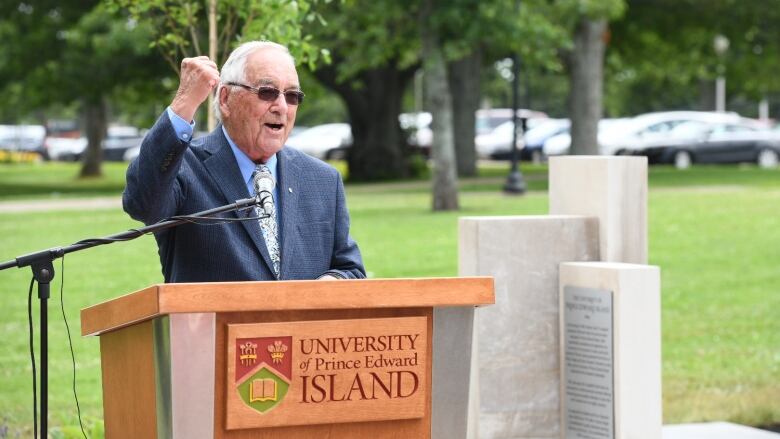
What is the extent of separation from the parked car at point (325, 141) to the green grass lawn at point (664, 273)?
2451 centimetres

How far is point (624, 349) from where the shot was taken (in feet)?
21.5

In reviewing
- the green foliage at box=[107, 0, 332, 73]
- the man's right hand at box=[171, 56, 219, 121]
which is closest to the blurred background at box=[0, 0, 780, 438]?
the green foliage at box=[107, 0, 332, 73]

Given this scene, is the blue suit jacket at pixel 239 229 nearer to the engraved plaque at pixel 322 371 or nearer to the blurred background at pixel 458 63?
the engraved plaque at pixel 322 371

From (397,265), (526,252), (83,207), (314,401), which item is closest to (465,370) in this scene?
(314,401)

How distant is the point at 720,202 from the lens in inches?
968

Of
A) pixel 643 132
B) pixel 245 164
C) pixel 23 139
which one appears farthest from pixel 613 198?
pixel 23 139

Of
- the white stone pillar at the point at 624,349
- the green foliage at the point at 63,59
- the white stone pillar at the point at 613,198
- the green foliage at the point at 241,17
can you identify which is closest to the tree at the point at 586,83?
the green foliage at the point at 63,59

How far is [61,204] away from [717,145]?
22.6 meters

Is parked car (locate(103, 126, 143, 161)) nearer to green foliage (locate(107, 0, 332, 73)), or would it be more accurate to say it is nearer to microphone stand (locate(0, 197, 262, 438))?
green foliage (locate(107, 0, 332, 73))

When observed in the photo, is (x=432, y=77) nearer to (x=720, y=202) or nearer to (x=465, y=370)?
(x=720, y=202)

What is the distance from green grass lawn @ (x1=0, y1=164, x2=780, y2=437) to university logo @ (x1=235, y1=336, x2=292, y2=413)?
9.28ft

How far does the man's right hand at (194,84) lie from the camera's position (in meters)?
4.20

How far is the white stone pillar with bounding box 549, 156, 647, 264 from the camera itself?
7.21 m

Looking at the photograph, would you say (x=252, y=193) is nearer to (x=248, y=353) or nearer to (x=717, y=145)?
(x=248, y=353)
